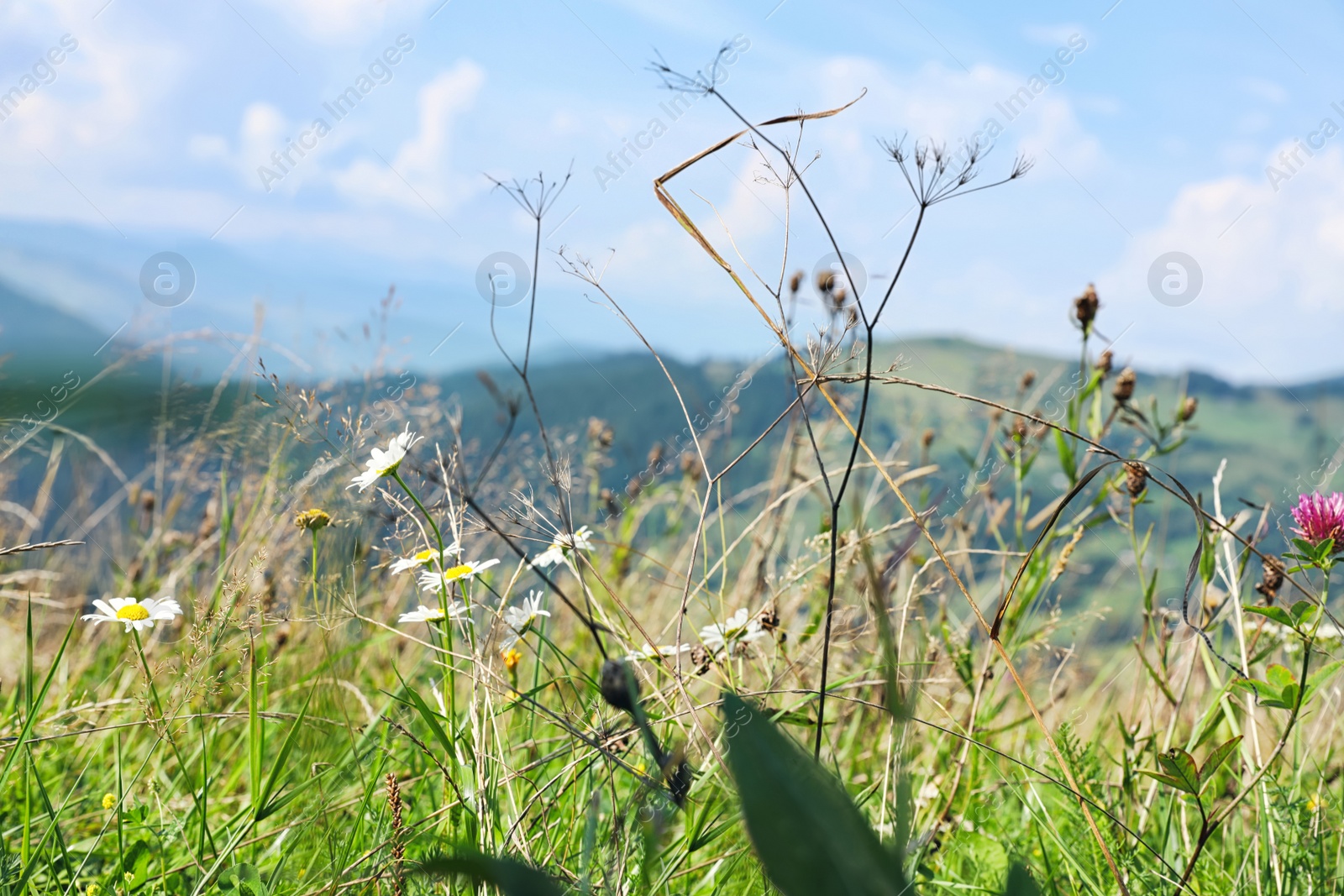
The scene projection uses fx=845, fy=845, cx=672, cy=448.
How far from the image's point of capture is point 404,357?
2.07m

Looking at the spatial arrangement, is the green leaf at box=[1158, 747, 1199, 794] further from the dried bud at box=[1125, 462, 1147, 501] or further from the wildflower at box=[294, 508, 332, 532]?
the wildflower at box=[294, 508, 332, 532]

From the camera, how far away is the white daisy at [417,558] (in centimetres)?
95

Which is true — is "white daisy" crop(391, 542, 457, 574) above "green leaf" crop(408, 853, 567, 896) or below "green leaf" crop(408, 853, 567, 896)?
below

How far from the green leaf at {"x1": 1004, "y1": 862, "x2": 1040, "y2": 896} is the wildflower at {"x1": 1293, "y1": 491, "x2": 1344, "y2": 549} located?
851 mm

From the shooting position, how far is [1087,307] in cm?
172

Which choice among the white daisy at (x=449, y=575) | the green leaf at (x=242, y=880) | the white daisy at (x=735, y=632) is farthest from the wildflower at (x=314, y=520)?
the white daisy at (x=735, y=632)

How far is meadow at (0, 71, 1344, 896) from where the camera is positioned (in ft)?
2.66

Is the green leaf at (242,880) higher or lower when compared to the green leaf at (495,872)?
lower

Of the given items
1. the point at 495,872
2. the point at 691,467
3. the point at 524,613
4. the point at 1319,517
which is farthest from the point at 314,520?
the point at 691,467

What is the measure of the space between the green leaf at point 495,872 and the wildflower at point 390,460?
2.46 ft

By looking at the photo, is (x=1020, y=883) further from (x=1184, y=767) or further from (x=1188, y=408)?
(x=1188, y=408)

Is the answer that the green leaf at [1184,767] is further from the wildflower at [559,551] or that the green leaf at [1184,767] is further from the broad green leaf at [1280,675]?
the wildflower at [559,551]

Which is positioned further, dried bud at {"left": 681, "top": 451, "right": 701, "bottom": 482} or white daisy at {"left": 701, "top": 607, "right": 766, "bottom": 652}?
dried bud at {"left": 681, "top": 451, "right": 701, "bottom": 482}

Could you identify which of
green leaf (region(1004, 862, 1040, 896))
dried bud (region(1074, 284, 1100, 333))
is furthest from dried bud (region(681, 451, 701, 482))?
green leaf (region(1004, 862, 1040, 896))
